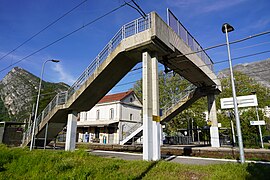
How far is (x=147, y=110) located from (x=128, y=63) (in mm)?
4559

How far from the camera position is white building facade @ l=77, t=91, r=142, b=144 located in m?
34.4

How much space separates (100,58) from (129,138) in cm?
1421

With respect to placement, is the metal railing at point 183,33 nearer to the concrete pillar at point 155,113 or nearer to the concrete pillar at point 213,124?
the concrete pillar at point 155,113

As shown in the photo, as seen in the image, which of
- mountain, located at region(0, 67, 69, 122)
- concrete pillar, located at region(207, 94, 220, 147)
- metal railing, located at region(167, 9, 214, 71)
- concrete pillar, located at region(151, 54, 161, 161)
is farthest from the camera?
mountain, located at region(0, 67, 69, 122)

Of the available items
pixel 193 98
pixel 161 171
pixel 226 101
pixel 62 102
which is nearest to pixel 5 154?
pixel 62 102

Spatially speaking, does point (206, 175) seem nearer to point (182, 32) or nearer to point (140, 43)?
point (140, 43)

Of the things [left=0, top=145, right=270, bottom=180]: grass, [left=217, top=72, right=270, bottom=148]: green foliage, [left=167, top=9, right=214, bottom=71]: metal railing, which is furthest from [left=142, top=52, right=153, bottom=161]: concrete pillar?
[left=217, top=72, right=270, bottom=148]: green foliage

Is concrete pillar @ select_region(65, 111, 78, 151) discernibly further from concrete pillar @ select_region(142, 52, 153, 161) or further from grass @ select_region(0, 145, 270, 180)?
concrete pillar @ select_region(142, 52, 153, 161)

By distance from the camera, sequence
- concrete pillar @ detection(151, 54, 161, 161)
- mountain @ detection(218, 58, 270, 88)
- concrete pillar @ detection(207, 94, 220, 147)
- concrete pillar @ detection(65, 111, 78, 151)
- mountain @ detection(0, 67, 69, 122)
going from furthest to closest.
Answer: mountain @ detection(0, 67, 69, 122), concrete pillar @ detection(207, 94, 220, 147), mountain @ detection(218, 58, 270, 88), concrete pillar @ detection(65, 111, 78, 151), concrete pillar @ detection(151, 54, 161, 161)

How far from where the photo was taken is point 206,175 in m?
7.17

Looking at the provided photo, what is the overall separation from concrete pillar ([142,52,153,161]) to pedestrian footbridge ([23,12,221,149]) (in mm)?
1015

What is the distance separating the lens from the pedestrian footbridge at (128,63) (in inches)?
470

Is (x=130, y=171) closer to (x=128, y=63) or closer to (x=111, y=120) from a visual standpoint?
(x=128, y=63)

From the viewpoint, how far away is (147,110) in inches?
435
